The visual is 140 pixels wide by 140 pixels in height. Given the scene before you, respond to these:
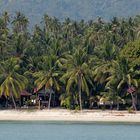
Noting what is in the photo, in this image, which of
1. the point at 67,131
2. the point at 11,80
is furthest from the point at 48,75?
the point at 67,131

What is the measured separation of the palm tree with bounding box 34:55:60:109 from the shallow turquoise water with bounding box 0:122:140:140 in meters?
8.78

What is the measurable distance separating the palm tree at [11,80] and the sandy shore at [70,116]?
2.62 metres

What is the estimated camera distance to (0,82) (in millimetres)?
79812

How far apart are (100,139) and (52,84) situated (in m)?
27.6

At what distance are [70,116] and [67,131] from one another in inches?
603

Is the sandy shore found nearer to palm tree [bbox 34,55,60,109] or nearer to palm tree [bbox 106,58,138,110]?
palm tree [bbox 34,55,60,109]

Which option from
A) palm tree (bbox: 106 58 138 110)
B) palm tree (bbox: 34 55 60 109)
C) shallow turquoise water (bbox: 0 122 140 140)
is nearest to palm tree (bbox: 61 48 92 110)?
palm tree (bbox: 34 55 60 109)

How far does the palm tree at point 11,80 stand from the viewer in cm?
7838

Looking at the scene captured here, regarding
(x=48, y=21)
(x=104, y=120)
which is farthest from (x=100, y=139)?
(x=48, y=21)

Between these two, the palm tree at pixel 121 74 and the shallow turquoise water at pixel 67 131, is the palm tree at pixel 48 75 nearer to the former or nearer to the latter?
the palm tree at pixel 121 74

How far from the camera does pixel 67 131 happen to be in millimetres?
61000

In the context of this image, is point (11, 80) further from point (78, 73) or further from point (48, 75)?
point (78, 73)

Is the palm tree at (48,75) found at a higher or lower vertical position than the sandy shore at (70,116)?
higher

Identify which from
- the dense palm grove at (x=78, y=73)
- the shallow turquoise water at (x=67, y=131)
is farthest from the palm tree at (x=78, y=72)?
the shallow turquoise water at (x=67, y=131)
